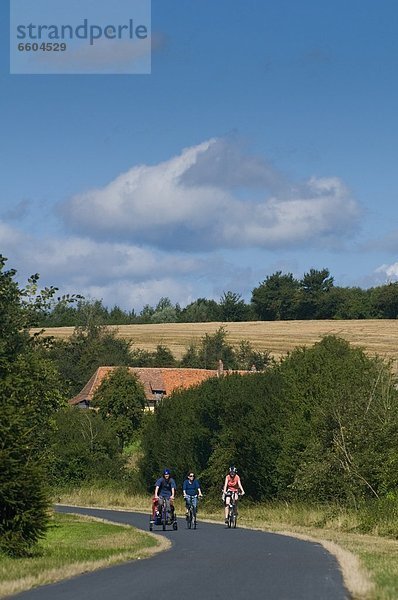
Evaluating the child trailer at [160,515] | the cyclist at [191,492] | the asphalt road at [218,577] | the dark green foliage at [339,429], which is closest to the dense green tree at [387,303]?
the dark green foliage at [339,429]

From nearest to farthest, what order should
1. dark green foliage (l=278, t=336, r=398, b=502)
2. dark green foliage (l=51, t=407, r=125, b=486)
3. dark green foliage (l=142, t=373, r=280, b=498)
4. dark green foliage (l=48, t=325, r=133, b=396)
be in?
dark green foliage (l=278, t=336, r=398, b=502) → dark green foliage (l=142, t=373, r=280, b=498) → dark green foliage (l=51, t=407, r=125, b=486) → dark green foliage (l=48, t=325, r=133, b=396)

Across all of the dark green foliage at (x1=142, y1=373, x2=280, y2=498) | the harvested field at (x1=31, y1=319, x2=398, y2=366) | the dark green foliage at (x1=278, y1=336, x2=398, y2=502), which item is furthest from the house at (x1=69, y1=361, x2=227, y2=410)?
the dark green foliage at (x1=278, y1=336, x2=398, y2=502)

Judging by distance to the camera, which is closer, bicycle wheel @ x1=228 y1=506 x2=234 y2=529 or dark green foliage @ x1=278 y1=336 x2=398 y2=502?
bicycle wheel @ x1=228 y1=506 x2=234 y2=529

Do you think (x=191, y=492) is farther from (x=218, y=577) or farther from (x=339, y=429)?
(x=218, y=577)

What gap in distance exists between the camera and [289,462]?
4891cm

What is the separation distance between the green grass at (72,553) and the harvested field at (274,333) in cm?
6602

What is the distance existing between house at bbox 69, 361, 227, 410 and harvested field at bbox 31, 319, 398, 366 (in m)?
7.85

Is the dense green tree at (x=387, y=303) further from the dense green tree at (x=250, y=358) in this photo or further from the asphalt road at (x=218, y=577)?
the asphalt road at (x=218, y=577)

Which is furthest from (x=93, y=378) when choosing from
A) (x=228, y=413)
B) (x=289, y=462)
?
(x=289, y=462)

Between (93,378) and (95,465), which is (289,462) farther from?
(93,378)

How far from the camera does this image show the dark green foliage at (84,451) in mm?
70250

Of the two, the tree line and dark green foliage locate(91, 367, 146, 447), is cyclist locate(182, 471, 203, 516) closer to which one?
dark green foliage locate(91, 367, 146, 447)

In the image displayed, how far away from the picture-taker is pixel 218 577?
16.0 metres

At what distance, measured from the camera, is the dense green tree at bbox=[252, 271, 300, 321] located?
456 ft
